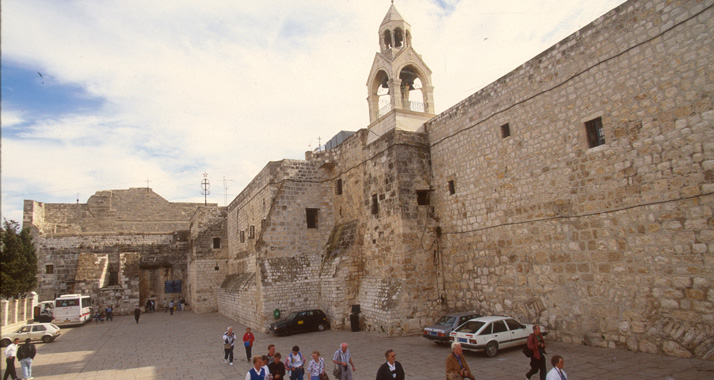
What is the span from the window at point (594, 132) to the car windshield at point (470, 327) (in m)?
5.14

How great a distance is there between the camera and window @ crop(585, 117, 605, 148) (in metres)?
10.4

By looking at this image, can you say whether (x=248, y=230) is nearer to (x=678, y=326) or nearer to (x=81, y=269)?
(x=81, y=269)

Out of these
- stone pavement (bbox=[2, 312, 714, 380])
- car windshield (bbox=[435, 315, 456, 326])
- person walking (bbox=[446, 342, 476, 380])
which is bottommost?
stone pavement (bbox=[2, 312, 714, 380])

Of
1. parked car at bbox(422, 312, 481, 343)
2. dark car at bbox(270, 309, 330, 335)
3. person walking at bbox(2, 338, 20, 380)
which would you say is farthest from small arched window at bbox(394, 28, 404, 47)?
person walking at bbox(2, 338, 20, 380)

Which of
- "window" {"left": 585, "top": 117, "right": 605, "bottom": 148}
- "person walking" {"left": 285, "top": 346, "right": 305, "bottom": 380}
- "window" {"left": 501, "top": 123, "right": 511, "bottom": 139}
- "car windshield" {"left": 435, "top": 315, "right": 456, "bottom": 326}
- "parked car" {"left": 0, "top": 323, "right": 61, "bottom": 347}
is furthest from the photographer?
"parked car" {"left": 0, "top": 323, "right": 61, "bottom": 347}

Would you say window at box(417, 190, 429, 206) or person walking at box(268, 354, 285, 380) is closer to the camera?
person walking at box(268, 354, 285, 380)

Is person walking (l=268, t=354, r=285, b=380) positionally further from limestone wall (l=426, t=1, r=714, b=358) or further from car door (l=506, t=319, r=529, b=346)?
limestone wall (l=426, t=1, r=714, b=358)

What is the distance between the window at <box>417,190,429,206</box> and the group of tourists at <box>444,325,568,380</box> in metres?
7.60

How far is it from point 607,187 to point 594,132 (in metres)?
1.42

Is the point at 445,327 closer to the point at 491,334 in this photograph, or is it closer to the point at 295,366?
the point at 491,334

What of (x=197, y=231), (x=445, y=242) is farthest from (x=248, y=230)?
(x=445, y=242)

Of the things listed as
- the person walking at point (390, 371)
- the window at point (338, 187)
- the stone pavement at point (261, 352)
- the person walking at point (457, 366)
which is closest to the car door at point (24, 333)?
the stone pavement at point (261, 352)

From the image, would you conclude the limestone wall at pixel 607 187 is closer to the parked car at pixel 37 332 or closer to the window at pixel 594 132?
the window at pixel 594 132

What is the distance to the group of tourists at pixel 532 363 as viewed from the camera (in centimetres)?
664
